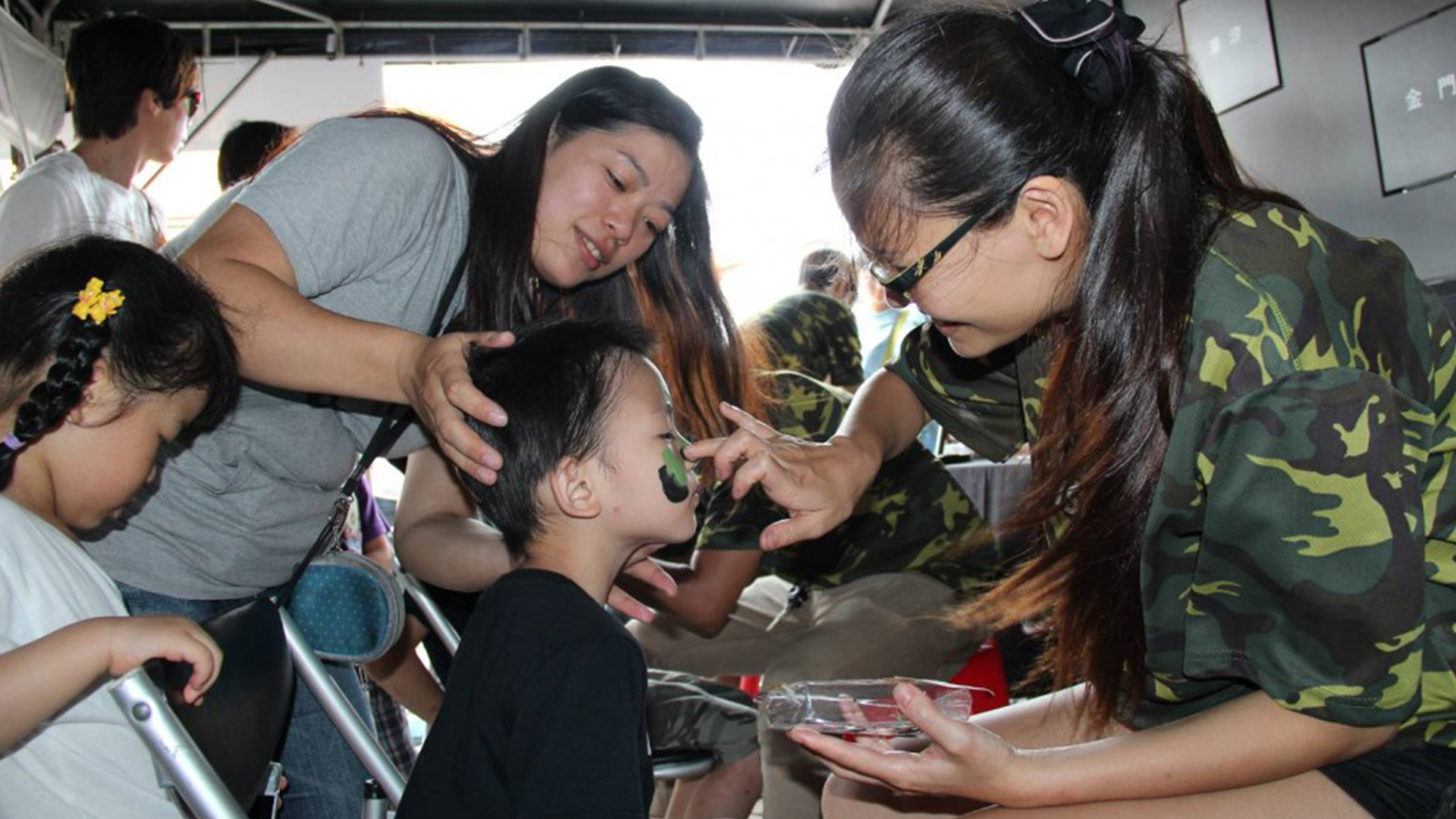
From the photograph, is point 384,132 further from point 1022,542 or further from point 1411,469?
point 1022,542

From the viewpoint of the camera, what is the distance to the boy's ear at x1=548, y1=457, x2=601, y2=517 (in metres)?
1.45

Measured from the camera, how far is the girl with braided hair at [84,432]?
132 centimetres

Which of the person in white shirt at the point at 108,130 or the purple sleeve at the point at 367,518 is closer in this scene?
the purple sleeve at the point at 367,518

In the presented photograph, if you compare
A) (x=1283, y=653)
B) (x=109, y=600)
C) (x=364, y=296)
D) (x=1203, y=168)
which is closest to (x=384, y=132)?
(x=364, y=296)

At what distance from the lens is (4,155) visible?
512 cm

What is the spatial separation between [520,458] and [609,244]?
1.49 feet

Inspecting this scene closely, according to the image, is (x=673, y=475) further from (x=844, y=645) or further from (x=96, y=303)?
(x=844, y=645)

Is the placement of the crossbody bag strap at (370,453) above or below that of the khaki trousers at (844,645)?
above

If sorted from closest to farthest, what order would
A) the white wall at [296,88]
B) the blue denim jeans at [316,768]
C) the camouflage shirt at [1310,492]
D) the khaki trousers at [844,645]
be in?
the camouflage shirt at [1310,492] < the blue denim jeans at [316,768] < the khaki trousers at [844,645] < the white wall at [296,88]

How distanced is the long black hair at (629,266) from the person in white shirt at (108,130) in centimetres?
149

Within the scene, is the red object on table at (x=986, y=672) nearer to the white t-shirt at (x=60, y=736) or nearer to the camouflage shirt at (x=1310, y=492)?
the camouflage shirt at (x=1310, y=492)

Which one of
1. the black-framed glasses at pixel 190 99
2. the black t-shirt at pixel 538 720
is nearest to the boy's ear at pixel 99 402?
the black t-shirt at pixel 538 720

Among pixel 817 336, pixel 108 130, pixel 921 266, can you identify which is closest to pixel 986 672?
pixel 817 336

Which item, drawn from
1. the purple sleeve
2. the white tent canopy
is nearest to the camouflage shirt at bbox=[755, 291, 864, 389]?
the purple sleeve
